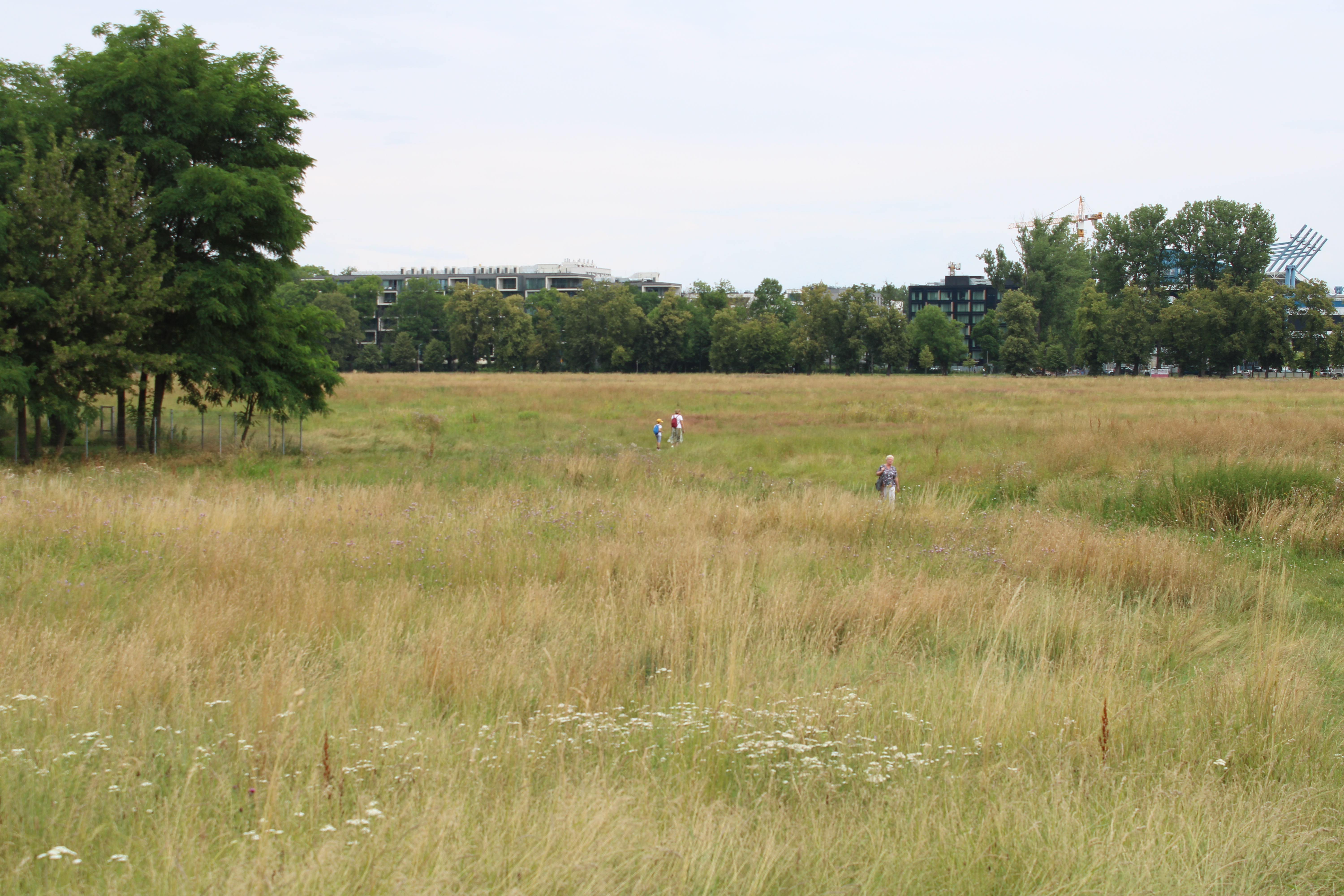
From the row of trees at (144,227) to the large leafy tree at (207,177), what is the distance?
44 mm

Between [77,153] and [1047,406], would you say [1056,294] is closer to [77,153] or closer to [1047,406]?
[1047,406]

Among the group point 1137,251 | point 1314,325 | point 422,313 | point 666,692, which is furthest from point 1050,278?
point 666,692

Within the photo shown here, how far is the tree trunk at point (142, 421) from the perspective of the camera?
24.4 m

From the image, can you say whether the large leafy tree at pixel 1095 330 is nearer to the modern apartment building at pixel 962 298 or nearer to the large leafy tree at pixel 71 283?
the modern apartment building at pixel 962 298

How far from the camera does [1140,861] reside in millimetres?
3830

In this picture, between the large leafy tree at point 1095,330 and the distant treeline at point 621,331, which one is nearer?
the large leafy tree at point 1095,330

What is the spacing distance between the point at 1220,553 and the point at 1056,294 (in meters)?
115

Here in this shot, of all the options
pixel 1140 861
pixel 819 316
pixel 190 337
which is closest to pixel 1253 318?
pixel 819 316

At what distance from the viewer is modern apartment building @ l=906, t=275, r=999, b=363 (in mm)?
175000

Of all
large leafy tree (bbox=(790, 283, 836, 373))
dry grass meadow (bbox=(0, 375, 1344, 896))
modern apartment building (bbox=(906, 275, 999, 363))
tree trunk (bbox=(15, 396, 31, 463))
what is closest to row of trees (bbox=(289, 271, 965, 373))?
large leafy tree (bbox=(790, 283, 836, 373))

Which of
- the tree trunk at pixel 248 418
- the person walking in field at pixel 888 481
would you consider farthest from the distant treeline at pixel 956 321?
the person walking in field at pixel 888 481

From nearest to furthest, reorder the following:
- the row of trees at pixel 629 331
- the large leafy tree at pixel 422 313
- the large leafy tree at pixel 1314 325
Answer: the large leafy tree at pixel 1314 325 < the row of trees at pixel 629 331 < the large leafy tree at pixel 422 313

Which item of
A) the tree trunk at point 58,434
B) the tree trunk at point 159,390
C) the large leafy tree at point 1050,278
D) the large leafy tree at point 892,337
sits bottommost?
the tree trunk at point 58,434

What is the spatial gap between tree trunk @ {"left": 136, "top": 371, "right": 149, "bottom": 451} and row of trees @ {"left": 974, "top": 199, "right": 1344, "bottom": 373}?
299 feet
